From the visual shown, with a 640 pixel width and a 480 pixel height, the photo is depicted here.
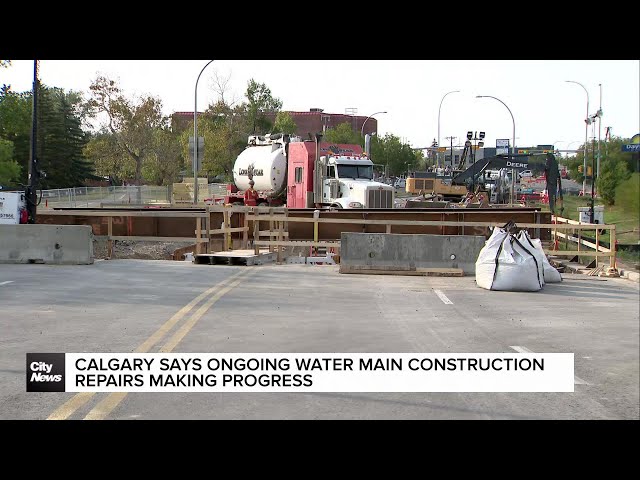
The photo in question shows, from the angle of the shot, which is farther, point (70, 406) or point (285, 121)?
point (285, 121)

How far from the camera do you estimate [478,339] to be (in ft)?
24.4

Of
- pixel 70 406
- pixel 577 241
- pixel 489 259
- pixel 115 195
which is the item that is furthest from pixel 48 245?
pixel 70 406

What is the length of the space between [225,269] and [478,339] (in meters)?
9.22

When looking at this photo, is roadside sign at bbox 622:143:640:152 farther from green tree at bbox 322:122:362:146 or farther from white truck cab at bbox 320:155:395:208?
white truck cab at bbox 320:155:395:208

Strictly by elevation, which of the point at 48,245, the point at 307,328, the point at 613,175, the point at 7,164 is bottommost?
the point at 307,328

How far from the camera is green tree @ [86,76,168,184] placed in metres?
6.00

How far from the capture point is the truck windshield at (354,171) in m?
25.5

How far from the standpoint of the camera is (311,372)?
3.38m

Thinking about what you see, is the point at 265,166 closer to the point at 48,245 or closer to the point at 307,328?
the point at 48,245

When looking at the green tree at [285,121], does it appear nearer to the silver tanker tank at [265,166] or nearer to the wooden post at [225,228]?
the wooden post at [225,228]

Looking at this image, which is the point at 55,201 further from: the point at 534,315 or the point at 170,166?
the point at 534,315

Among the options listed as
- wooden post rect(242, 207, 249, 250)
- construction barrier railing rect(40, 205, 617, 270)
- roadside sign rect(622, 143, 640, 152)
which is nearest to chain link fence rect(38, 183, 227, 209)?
construction barrier railing rect(40, 205, 617, 270)

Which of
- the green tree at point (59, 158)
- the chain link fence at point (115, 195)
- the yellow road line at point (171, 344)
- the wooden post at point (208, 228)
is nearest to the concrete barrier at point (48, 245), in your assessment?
the green tree at point (59, 158)

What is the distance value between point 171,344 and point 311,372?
373cm
